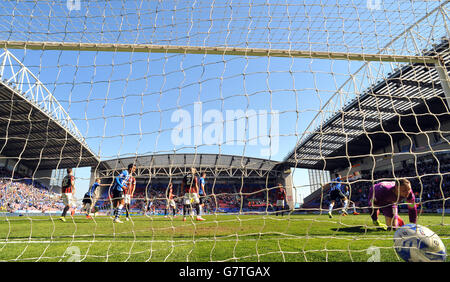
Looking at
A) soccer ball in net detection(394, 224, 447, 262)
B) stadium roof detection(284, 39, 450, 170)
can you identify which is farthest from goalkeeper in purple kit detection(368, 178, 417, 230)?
stadium roof detection(284, 39, 450, 170)

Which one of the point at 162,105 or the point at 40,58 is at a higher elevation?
the point at 40,58

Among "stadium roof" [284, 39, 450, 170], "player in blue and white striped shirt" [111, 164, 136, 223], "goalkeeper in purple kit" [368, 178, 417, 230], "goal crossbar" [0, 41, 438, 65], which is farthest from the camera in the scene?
"stadium roof" [284, 39, 450, 170]

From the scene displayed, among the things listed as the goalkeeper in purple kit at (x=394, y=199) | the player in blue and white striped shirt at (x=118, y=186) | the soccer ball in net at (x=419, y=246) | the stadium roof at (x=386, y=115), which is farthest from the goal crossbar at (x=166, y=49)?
the stadium roof at (x=386, y=115)

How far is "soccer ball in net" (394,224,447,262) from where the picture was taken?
204 cm

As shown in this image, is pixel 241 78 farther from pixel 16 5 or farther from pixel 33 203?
pixel 33 203

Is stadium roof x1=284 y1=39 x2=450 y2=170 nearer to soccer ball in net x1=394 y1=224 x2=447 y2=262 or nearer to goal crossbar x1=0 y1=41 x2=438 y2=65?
goal crossbar x1=0 y1=41 x2=438 y2=65

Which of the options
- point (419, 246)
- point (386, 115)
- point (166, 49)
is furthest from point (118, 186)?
point (386, 115)

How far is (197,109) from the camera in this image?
3656mm

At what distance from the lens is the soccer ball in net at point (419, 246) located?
6.68 feet

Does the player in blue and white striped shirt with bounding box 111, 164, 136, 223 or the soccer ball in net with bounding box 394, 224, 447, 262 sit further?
the player in blue and white striped shirt with bounding box 111, 164, 136, 223

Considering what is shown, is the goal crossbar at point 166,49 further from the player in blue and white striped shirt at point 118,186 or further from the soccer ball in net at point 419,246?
the player in blue and white striped shirt at point 118,186
